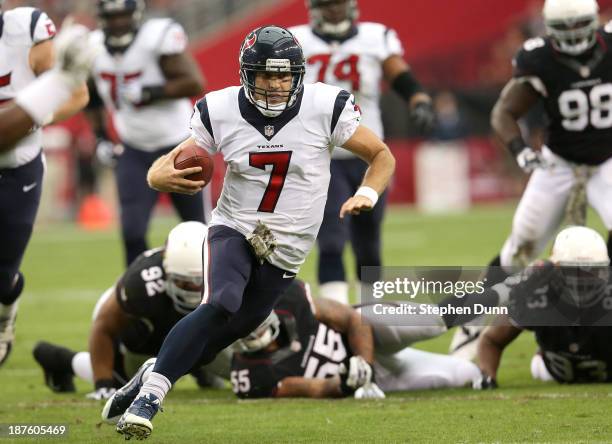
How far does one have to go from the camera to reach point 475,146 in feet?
63.0

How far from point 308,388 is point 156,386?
1505mm

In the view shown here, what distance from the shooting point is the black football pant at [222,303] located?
467 centimetres

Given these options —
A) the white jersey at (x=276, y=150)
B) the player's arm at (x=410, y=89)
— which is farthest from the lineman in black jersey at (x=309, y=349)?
the player's arm at (x=410, y=89)

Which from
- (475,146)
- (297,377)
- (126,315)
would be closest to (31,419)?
(126,315)

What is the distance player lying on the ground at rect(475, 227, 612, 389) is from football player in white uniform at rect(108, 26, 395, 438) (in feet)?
4.14

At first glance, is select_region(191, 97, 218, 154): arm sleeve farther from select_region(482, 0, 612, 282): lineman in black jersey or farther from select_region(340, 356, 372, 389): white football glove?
select_region(482, 0, 612, 282): lineman in black jersey

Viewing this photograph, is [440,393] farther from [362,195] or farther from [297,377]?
[362,195]

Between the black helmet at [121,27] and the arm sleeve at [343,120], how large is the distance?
3.28 m

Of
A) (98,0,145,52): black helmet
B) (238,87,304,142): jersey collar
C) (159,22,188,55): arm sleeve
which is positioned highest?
(98,0,145,52): black helmet

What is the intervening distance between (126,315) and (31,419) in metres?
0.73

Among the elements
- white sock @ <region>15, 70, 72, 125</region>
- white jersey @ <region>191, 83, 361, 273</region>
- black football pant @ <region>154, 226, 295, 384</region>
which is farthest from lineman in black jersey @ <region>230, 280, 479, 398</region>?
white sock @ <region>15, 70, 72, 125</region>

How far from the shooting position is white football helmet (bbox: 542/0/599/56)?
263 inches

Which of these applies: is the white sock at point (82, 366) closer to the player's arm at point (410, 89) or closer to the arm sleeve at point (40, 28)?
the arm sleeve at point (40, 28)

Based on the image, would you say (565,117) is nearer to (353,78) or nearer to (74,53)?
(353,78)
